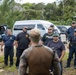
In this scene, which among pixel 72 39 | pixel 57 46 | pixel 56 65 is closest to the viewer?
pixel 56 65

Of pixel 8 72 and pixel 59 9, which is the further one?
pixel 59 9

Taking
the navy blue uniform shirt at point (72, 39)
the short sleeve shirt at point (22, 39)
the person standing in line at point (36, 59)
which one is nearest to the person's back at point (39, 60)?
the person standing in line at point (36, 59)

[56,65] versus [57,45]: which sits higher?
[56,65]

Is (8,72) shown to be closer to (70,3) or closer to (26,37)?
(26,37)

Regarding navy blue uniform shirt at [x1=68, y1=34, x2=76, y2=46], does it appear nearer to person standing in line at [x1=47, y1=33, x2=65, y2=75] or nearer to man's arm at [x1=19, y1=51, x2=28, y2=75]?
person standing in line at [x1=47, y1=33, x2=65, y2=75]

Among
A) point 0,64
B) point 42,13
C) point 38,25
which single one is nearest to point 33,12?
point 42,13

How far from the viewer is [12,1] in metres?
32.6

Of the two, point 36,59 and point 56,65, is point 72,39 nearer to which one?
point 56,65

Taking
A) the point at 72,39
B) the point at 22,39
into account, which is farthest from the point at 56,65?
the point at 22,39

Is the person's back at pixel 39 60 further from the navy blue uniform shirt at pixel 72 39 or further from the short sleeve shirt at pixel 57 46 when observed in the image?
the navy blue uniform shirt at pixel 72 39

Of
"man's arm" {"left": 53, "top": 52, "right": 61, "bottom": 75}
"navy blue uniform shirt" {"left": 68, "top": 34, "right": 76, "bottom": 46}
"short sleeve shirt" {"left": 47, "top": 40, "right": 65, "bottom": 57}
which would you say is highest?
"man's arm" {"left": 53, "top": 52, "right": 61, "bottom": 75}

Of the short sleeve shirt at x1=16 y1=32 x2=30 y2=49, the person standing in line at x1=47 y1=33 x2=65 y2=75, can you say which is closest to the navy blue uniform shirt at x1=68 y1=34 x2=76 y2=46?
the short sleeve shirt at x1=16 y1=32 x2=30 y2=49

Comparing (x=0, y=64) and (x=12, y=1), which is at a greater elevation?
(x=12, y=1)

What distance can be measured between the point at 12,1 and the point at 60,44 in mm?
24949
